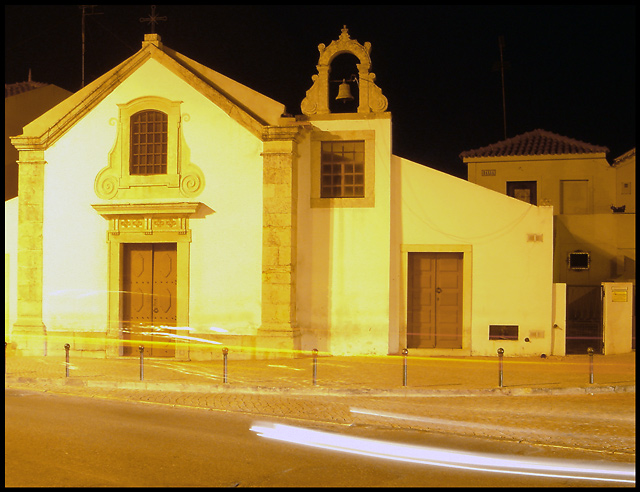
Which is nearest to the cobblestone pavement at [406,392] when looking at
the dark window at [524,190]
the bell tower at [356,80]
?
the bell tower at [356,80]

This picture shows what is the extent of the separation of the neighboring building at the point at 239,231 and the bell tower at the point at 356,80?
0.12 feet

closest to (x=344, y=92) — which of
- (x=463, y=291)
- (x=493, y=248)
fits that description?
(x=493, y=248)

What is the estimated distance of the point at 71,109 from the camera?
59.8 ft

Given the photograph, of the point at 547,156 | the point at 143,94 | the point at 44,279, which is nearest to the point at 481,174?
the point at 547,156

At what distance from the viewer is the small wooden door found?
1800cm

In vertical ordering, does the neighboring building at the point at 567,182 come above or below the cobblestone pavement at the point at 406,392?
above

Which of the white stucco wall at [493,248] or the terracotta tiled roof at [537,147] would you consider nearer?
the white stucco wall at [493,248]

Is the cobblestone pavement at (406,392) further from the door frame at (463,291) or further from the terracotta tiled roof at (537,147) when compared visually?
the terracotta tiled roof at (537,147)

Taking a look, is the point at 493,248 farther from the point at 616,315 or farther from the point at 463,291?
the point at 616,315

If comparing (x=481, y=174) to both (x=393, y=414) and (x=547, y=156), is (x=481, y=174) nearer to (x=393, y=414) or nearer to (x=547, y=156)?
(x=547, y=156)

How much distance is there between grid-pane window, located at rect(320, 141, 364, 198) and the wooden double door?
433cm

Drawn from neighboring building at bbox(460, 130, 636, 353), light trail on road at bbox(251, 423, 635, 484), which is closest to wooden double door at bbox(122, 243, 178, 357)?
light trail on road at bbox(251, 423, 635, 484)

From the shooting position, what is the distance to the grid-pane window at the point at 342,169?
1805 centimetres

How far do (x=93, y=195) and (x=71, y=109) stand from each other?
7.64 ft
